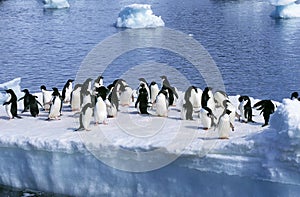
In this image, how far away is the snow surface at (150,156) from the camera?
11.6 meters

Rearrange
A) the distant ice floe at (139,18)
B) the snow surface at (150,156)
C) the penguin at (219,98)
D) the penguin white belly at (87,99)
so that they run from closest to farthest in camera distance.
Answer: the snow surface at (150,156)
the penguin at (219,98)
the penguin white belly at (87,99)
the distant ice floe at (139,18)

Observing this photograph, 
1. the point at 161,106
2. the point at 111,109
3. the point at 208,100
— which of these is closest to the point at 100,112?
the point at 111,109

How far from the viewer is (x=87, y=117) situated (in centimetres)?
1457

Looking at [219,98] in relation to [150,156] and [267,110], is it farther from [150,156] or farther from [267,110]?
[150,156]

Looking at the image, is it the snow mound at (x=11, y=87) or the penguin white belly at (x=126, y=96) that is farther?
the snow mound at (x=11, y=87)

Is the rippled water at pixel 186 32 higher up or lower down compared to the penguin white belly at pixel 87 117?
higher up

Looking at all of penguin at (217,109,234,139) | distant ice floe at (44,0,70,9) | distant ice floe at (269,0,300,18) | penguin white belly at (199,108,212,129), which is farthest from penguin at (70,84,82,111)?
distant ice floe at (44,0,70,9)

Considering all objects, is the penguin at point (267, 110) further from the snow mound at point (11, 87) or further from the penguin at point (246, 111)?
the snow mound at point (11, 87)

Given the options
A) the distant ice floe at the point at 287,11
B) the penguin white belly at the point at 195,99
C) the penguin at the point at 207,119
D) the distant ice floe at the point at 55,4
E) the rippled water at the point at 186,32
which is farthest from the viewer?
the distant ice floe at the point at 55,4

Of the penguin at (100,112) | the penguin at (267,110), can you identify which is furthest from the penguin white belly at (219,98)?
the penguin at (100,112)

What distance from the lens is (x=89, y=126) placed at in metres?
14.7

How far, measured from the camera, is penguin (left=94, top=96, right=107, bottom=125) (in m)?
14.7

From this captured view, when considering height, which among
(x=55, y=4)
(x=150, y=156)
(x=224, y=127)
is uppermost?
(x=55, y=4)

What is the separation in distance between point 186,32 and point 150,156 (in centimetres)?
3554
